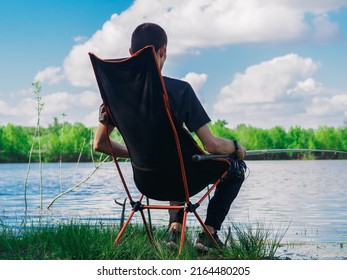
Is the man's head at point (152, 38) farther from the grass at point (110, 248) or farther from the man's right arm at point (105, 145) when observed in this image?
the grass at point (110, 248)

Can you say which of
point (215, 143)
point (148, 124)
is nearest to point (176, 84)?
point (148, 124)

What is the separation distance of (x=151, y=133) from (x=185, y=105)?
231mm

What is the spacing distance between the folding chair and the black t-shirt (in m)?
0.07

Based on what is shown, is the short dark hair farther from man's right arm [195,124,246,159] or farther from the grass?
the grass

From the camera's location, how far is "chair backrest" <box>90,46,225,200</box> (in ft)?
12.3

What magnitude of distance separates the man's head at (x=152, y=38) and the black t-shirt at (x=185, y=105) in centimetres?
15

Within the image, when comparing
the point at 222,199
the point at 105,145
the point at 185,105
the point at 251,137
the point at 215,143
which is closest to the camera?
the point at 185,105

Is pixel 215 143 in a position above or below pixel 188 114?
below

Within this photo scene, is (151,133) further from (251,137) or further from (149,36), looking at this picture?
(251,137)

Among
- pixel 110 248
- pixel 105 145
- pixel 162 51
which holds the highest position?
pixel 162 51

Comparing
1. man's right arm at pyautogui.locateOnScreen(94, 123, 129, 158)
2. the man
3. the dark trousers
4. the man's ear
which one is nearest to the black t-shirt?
the man

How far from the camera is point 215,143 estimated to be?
3963mm
